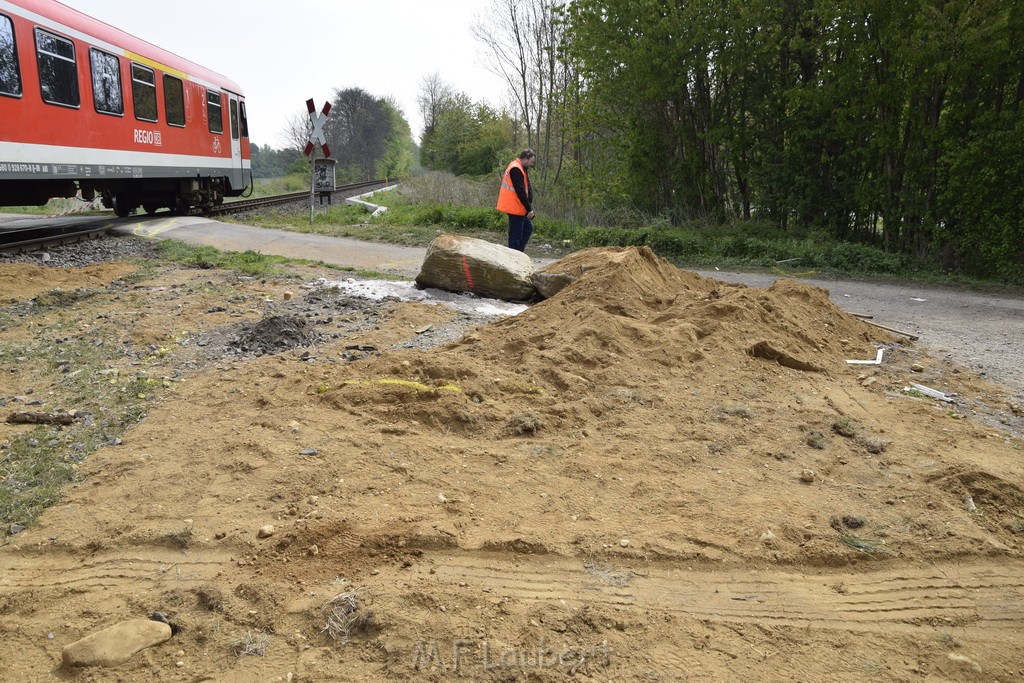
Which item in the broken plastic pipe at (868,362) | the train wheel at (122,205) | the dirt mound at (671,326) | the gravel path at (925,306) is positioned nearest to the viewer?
the dirt mound at (671,326)

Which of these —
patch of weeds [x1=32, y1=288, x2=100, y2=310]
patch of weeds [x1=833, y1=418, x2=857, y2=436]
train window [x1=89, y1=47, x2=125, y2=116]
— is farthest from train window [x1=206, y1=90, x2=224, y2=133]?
patch of weeds [x1=833, y1=418, x2=857, y2=436]

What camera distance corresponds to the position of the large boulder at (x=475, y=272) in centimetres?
943

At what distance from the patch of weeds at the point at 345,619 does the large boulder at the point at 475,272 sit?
668 centimetres

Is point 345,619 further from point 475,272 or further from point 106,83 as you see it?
point 106,83

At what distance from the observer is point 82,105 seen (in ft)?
40.5

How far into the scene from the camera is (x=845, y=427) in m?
4.91

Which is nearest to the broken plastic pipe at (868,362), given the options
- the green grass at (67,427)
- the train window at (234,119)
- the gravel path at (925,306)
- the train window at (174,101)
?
the gravel path at (925,306)

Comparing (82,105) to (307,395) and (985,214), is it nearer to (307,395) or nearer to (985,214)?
(307,395)

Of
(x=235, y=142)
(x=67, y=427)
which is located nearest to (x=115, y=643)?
(x=67, y=427)

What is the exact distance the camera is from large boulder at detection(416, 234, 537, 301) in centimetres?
943

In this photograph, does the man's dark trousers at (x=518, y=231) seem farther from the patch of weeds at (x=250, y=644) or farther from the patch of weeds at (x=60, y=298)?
the patch of weeds at (x=250, y=644)

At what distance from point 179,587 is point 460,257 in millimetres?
6686

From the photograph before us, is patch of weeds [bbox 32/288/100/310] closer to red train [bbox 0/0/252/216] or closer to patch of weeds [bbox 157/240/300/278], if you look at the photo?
patch of weeds [bbox 157/240/300/278]

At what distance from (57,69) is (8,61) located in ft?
3.48
